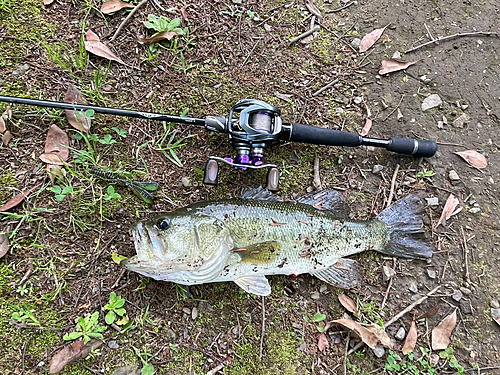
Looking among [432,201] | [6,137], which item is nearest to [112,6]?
[6,137]

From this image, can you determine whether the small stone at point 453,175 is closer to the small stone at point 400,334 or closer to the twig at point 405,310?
the twig at point 405,310

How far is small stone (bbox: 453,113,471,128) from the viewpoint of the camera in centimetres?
396

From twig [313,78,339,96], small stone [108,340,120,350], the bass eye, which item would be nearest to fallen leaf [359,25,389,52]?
twig [313,78,339,96]

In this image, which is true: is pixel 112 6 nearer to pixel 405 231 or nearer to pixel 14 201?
pixel 14 201

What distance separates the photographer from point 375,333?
10.9 ft

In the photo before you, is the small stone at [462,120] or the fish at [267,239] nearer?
the fish at [267,239]

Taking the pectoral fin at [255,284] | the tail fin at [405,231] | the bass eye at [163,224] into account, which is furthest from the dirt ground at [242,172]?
the bass eye at [163,224]

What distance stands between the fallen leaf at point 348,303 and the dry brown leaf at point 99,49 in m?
3.34

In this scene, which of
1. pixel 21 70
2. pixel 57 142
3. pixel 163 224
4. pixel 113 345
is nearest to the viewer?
pixel 163 224

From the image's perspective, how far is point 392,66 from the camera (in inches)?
158

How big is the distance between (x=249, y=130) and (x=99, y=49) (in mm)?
1951

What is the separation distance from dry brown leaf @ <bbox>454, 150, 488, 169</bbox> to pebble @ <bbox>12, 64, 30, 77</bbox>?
4.67 metres

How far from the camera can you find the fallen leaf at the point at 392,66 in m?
4.01

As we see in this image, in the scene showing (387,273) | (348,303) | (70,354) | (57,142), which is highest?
(57,142)
